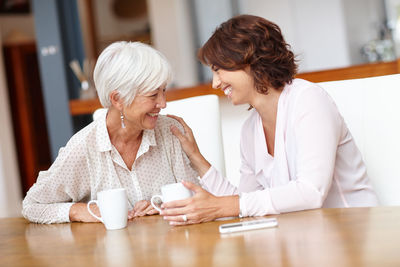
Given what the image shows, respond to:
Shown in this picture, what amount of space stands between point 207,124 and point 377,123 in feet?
2.10

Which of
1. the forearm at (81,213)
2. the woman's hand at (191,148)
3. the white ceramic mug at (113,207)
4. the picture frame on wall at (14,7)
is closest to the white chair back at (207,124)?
the woman's hand at (191,148)

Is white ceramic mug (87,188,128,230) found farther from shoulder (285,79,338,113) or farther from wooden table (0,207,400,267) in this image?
shoulder (285,79,338,113)

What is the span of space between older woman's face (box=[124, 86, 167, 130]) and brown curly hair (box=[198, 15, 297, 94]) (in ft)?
0.70

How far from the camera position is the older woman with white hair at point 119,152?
68.3 inches

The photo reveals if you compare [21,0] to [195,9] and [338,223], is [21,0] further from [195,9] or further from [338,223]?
[338,223]

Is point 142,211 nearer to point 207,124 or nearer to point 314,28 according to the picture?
point 207,124

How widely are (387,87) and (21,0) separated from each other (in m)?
7.26

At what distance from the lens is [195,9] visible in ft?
20.2

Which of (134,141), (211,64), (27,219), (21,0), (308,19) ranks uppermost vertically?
(21,0)

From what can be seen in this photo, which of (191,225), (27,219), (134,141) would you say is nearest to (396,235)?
(191,225)

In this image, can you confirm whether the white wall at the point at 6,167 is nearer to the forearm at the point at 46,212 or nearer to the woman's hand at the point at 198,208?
the forearm at the point at 46,212

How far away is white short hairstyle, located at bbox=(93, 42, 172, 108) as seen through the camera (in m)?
1.73

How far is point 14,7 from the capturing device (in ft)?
Result: 26.5

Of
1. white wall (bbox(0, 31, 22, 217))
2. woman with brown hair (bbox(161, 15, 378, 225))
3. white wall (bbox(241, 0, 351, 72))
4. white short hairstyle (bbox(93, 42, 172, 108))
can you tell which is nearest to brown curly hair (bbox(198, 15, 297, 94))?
woman with brown hair (bbox(161, 15, 378, 225))
